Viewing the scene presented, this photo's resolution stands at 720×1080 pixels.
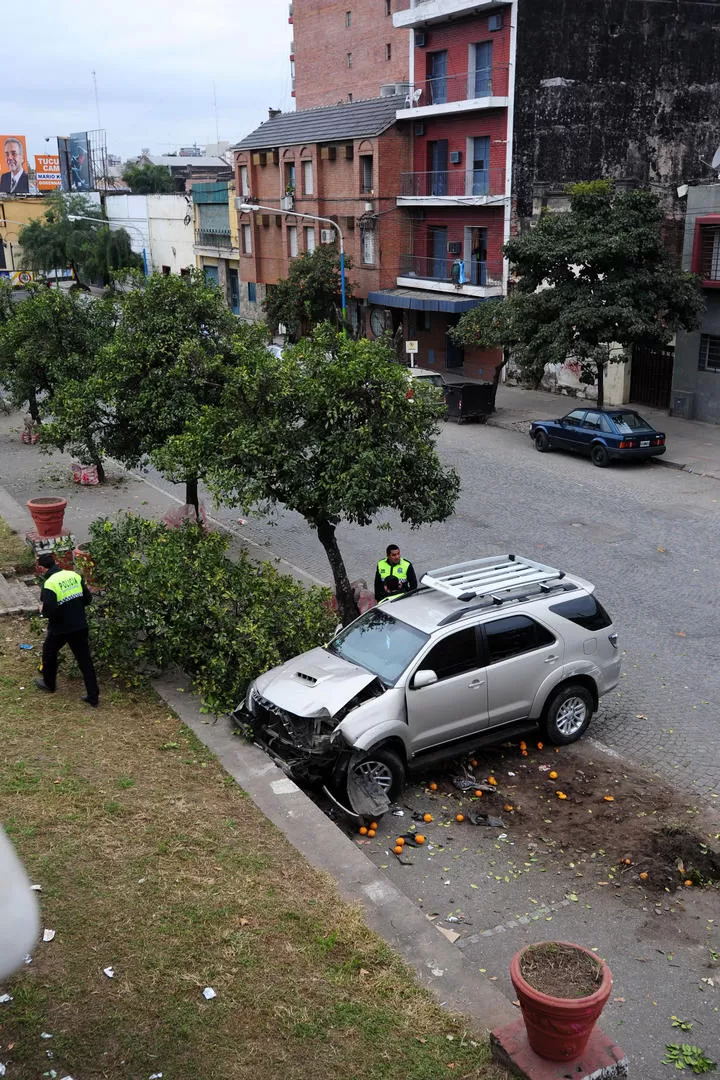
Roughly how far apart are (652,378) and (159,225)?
153ft

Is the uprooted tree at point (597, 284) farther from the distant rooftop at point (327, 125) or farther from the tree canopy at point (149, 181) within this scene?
the tree canopy at point (149, 181)

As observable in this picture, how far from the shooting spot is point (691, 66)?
34.8 m

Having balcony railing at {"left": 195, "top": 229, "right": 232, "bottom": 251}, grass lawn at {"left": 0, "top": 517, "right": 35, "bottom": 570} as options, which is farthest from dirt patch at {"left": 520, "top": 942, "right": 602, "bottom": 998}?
balcony railing at {"left": 195, "top": 229, "right": 232, "bottom": 251}

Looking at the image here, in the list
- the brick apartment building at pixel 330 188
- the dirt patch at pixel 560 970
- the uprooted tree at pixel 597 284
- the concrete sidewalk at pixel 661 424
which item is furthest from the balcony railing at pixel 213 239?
the dirt patch at pixel 560 970

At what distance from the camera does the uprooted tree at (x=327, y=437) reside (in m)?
11.7

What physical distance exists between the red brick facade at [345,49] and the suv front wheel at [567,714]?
54117 millimetres

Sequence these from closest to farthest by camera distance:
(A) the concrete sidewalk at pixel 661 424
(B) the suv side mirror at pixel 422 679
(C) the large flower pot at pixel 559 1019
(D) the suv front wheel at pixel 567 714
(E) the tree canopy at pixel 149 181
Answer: (C) the large flower pot at pixel 559 1019
(B) the suv side mirror at pixel 422 679
(D) the suv front wheel at pixel 567 714
(A) the concrete sidewalk at pixel 661 424
(E) the tree canopy at pixel 149 181

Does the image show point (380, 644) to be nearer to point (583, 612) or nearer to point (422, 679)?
point (422, 679)

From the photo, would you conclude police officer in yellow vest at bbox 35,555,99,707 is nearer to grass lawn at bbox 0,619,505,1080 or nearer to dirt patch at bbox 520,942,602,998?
grass lawn at bbox 0,619,505,1080

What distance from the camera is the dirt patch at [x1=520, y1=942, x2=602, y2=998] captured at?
5215 millimetres

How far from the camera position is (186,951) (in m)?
6.36

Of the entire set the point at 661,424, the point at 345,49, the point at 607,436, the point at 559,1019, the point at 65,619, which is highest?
the point at 345,49

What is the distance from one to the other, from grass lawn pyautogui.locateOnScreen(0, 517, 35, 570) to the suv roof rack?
7.62 m

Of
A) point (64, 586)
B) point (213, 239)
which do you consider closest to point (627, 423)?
point (64, 586)
